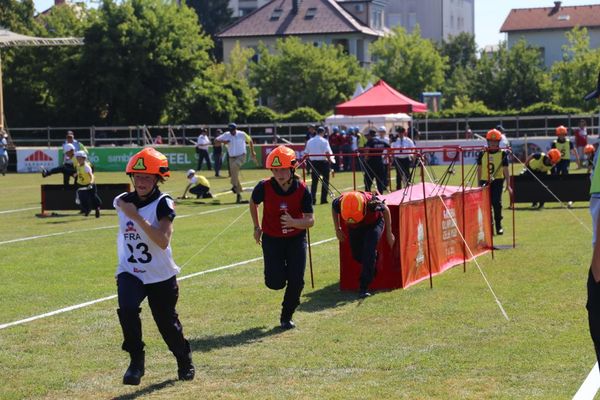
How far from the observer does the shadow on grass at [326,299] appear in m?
11.7

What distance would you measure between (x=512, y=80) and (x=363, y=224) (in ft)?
267

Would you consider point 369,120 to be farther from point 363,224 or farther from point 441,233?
point 363,224

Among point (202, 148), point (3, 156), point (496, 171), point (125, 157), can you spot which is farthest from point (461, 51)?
point (496, 171)

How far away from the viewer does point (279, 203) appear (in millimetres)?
10555

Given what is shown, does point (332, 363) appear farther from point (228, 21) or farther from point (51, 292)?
point (228, 21)

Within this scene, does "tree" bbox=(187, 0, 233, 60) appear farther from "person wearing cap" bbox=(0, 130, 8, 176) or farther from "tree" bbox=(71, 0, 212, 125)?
"person wearing cap" bbox=(0, 130, 8, 176)

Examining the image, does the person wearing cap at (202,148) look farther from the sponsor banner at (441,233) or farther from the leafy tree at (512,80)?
the leafy tree at (512,80)

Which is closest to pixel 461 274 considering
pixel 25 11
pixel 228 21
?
pixel 25 11

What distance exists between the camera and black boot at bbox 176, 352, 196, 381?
27.0ft

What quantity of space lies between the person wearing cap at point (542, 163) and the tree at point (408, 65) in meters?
70.1

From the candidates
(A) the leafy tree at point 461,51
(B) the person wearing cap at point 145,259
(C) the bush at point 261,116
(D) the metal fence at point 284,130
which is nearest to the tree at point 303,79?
(C) the bush at point 261,116

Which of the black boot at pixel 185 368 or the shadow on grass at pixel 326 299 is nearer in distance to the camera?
the black boot at pixel 185 368

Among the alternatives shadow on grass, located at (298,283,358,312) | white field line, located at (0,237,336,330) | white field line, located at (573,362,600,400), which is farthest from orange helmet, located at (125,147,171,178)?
shadow on grass, located at (298,283,358,312)

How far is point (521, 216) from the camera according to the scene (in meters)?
22.9
